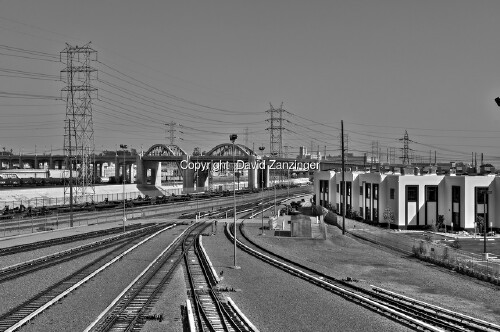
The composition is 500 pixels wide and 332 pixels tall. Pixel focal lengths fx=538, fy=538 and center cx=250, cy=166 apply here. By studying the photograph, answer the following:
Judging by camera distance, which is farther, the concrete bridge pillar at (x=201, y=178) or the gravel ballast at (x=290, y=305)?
the concrete bridge pillar at (x=201, y=178)

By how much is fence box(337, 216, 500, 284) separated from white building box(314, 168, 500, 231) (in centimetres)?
415

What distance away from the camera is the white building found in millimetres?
60062


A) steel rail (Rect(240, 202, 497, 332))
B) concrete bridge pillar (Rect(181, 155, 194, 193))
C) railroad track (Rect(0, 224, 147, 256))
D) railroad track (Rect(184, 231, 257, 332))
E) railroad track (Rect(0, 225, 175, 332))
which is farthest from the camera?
concrete bridge pillar (Rect(181, 155, 194, 193))

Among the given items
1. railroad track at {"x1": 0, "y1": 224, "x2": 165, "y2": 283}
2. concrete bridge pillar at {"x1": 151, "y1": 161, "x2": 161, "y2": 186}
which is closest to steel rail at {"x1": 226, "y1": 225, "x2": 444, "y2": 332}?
railroad track at {"x1": 0, "y1": 224, "x2": 165, "y2": 283}

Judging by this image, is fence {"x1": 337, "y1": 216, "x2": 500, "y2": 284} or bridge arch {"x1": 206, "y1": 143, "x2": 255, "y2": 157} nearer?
fence {"x1": 337, "y1": 216, "x2": 500, "y2": 284}

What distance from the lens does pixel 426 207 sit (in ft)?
207

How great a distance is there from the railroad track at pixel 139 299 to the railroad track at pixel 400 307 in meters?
8.01

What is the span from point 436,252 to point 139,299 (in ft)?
87.4

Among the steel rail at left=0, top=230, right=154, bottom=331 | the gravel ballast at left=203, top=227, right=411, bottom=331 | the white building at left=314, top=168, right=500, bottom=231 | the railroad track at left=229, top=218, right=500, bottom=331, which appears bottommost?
the gravel ballast at left=203, top=227, right=411, bottom=331

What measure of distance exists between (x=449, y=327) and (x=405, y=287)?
30.4 ft

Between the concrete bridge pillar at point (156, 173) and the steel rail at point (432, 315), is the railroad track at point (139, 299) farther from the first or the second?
the concrete bridge pillar at point (156, 173)

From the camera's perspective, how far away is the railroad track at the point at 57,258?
102ft

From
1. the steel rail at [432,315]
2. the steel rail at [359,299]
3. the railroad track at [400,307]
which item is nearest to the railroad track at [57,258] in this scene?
the steel rail at [359,299]

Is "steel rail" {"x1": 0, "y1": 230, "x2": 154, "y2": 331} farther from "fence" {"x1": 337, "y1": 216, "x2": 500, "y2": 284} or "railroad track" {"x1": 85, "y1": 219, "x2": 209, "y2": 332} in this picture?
"fence" {"x1": 337, "y1": 216, "x2": 500, "y2": 284}
